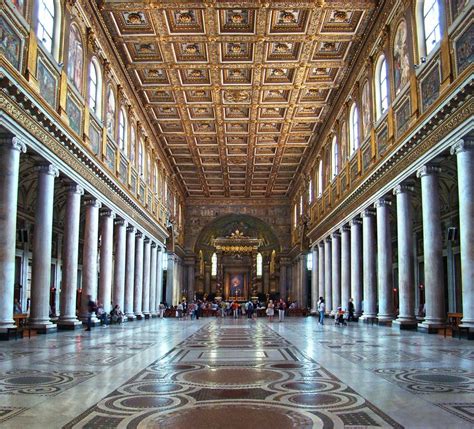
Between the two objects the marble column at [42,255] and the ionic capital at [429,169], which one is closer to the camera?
the marble column at [42,255]

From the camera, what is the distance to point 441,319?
17.4 meters

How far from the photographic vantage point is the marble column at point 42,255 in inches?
695

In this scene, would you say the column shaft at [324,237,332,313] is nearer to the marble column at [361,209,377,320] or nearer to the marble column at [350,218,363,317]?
the marble column at [350,218,363,317]

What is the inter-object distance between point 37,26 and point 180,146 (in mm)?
24337

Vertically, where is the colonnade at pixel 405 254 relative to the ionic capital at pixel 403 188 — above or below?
below

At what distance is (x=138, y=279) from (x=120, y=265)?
5.29 metres

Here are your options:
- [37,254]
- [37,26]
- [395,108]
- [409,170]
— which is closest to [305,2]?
[395,108]

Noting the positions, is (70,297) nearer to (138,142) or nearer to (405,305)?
(405,305)

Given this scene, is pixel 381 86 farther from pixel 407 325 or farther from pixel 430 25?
pixel 407 325

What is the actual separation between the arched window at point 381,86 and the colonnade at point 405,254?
382cm

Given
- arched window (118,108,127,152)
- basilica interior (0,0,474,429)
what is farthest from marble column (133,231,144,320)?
arched window (118,108,127,152)

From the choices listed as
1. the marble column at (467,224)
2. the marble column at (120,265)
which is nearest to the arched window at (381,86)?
the marble column at (467,224)

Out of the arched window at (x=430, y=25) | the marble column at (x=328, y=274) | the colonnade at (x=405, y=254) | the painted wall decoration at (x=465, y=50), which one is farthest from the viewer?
the marble column at (x=328, y=274)

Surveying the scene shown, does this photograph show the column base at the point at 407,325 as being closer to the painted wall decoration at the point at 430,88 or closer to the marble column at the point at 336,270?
the painted wall decoration at the point at 430,88
